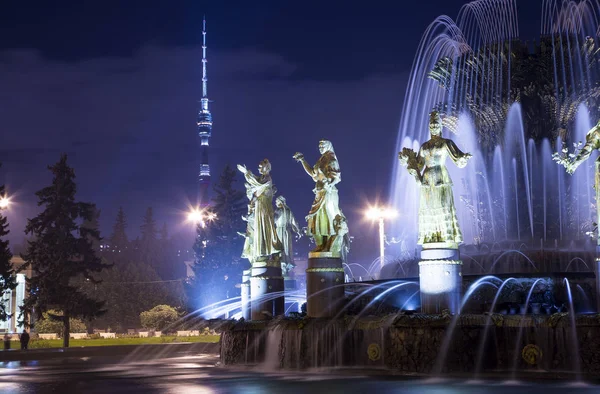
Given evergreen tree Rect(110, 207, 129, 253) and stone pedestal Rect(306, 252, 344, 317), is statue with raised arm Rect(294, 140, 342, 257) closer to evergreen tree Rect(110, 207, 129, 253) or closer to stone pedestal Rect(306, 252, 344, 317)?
stone pedestal Rect(306, 252, 344, 317)

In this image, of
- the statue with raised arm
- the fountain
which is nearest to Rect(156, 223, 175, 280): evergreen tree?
the fountain

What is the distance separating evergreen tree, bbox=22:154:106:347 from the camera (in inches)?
1645

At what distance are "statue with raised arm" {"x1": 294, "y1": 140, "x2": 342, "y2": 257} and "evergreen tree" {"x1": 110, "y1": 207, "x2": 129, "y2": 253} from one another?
332 feet

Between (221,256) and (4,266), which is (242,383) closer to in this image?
(4,266)

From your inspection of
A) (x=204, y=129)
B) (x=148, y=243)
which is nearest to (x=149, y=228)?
(x=148, y=243)

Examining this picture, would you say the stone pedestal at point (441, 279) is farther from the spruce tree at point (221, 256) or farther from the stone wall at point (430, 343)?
the spruce tree at point (221, 256)

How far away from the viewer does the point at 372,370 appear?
14.4 metres

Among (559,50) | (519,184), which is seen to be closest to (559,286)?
(519,184)

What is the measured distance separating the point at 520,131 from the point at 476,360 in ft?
40.9

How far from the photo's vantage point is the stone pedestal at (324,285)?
1702 cm

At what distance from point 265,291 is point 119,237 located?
10112 centimetres

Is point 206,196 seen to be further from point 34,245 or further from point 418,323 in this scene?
point 418,323

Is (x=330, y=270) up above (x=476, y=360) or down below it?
above

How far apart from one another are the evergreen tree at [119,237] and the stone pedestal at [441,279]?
341 feet
